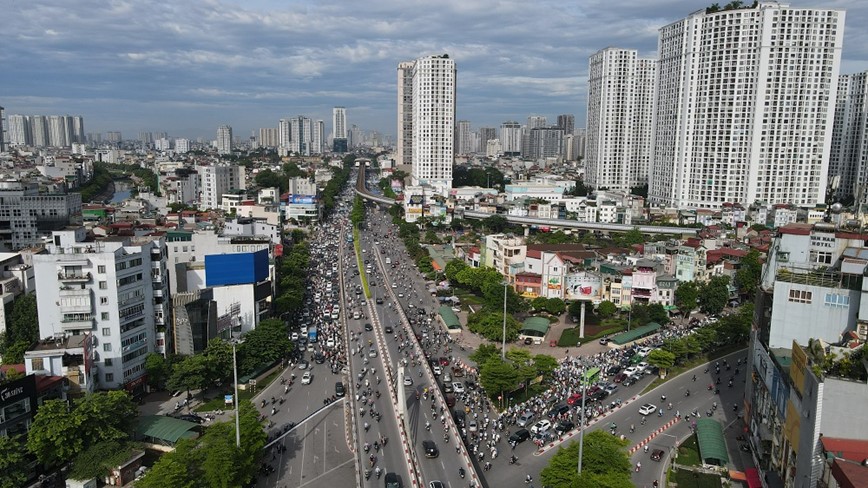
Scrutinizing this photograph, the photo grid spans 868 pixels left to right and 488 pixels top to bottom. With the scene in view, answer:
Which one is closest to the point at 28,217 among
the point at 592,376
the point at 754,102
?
the point at 592,376

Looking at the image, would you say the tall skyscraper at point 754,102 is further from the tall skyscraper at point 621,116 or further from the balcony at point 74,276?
the balcony at point 74,276

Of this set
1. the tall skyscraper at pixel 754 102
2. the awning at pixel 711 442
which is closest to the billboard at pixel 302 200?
the tall skyscraper at pixel 754 102

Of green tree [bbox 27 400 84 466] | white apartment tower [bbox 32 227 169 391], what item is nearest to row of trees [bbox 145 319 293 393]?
white apartment tower [bbox 32 227 169 391]

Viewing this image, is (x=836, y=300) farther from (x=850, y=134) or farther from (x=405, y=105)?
(x=405, y=105)

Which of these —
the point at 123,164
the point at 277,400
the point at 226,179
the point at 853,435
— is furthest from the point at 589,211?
the point at 123,164

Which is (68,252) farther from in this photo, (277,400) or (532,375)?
(532,375)

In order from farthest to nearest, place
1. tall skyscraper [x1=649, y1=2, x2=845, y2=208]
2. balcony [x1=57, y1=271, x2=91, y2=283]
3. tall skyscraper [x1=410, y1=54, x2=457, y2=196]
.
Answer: tall skyscraper [x1=410, y1=54, x2=457, y2=196]
tall skyscraper [x1=649, y1=2, x2=845, y2=208]
balcony [x1=57, y1=271, x2=91, y2=283]

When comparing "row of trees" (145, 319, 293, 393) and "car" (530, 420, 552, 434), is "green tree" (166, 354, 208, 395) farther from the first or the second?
"car" (530, 420, 552, 434)

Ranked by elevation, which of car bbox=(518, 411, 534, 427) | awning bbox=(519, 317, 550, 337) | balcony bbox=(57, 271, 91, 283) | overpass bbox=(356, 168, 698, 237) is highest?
balcony bbox=(57, 271, 91, 283)
